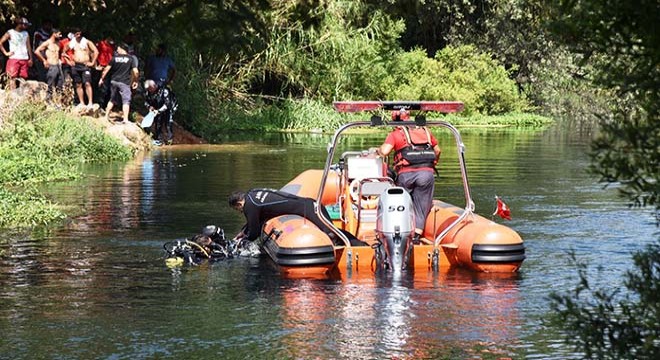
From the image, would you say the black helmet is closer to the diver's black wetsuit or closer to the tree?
the diver's black wetsuit

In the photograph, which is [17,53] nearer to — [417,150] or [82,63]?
[82,63]

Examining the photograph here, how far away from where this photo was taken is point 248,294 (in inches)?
483

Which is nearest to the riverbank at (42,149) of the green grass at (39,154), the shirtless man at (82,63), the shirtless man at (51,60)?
the green grass at (39,154)

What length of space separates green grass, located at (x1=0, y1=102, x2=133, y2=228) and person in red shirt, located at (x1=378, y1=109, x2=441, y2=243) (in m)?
4.99

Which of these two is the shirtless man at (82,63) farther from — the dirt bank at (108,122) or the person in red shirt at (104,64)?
the dirt bank at (108,122)

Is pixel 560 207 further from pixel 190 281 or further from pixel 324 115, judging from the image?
pixel 324 115

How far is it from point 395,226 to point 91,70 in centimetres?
1757

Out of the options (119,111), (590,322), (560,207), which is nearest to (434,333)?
(590,322)

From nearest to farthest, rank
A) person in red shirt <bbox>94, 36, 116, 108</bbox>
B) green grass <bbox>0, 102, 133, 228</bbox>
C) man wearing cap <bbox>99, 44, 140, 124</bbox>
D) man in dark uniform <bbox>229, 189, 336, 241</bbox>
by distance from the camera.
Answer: man in dark uniform <bbox>229, 189, 336, 241</bbox> < green grass <bbox>0, 102, 133, 228</bbox> < person in red shirt <bbox>94, 36, 116, 108</bbox> < man wearing cap <bbox>99, 44, 140, 124</bbox>

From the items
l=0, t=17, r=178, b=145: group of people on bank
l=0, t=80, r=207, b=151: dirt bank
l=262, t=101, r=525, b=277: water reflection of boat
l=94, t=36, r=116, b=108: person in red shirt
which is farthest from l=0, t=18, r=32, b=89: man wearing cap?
l=262, t=101, r=525, b=277: water reflection of boat

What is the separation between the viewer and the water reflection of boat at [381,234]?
12828 millimetres

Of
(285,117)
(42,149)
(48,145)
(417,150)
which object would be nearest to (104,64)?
(48,145)

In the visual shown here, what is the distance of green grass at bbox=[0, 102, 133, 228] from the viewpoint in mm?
16969

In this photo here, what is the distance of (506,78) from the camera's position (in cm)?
5178
